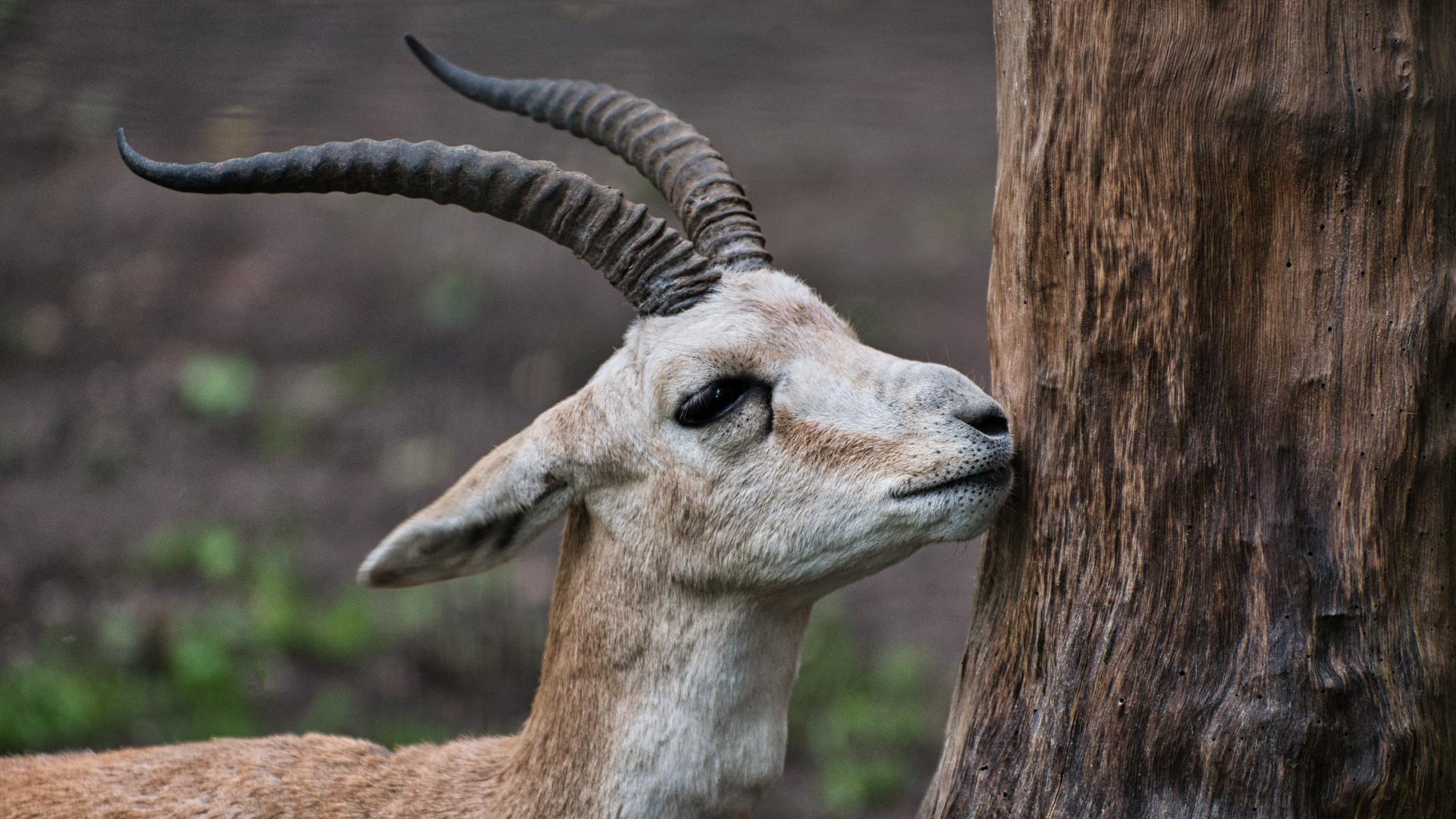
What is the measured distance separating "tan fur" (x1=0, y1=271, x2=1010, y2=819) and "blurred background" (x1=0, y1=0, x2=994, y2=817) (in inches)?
34.0

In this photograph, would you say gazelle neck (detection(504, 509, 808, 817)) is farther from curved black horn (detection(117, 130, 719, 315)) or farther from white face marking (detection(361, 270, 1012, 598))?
curved black horn (detection(117, 130, 719, 315))

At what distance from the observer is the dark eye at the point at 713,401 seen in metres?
2.92

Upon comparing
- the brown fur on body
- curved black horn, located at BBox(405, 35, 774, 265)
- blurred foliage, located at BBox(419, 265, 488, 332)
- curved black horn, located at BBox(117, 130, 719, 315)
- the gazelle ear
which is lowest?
the brown fur on body

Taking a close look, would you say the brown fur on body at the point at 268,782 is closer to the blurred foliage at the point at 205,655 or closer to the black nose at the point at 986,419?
the black nose at the point at 986,419

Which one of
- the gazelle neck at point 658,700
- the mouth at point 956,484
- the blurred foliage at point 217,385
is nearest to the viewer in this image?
the mouth at point 956,484

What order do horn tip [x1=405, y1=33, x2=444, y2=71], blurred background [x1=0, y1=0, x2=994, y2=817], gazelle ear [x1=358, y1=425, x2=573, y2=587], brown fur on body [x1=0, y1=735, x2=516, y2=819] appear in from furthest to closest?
1. blurred background [x1=0, y1=0, x2=994, y2=817]
2. horn tip [x1=405, y1=33, x2=444, y2=71]
3. brown fur on body [x1=0, y1=735, x2=516, y2=819]
4. gazelle ear [x1=358, y1=425, x2=573, y2=587]

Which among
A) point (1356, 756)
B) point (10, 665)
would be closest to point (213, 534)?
point (10, 665)

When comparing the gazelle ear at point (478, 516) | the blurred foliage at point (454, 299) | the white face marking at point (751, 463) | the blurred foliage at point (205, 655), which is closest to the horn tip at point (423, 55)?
the white face marking at point (751, 463)

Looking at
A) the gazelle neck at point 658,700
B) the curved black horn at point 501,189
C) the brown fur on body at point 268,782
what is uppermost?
the curved black horn at point 501,189

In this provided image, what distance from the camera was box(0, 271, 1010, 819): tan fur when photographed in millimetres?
2771

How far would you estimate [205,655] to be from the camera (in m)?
6.22

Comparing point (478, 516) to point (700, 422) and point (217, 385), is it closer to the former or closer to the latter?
point (700, 422)

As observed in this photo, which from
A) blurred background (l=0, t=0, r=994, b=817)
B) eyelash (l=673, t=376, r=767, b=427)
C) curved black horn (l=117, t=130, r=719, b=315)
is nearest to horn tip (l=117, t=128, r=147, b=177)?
curved black horn (l=117, t=130, r=719, b=315)

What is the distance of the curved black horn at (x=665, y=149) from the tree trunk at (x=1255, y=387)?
0.91m
